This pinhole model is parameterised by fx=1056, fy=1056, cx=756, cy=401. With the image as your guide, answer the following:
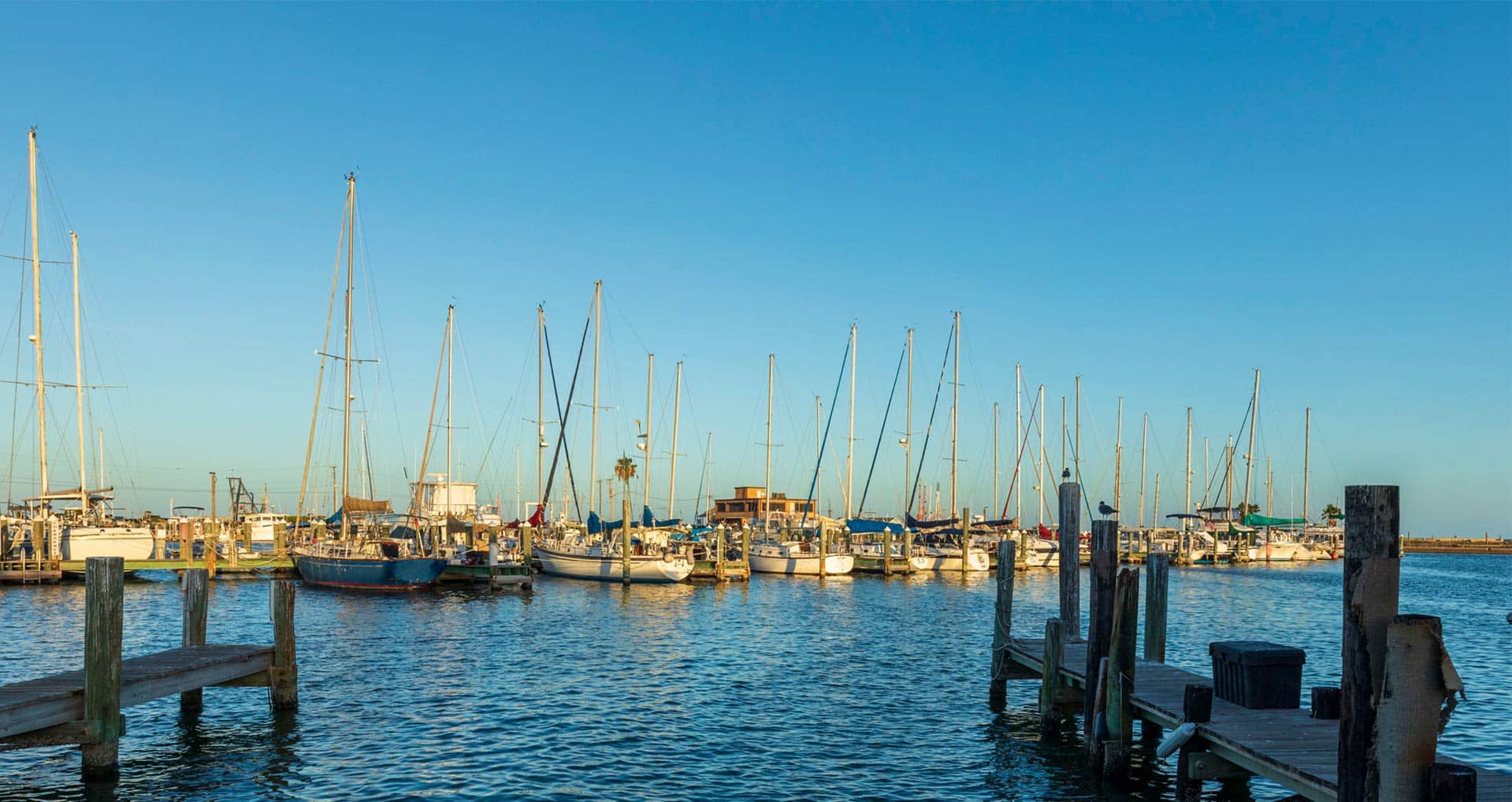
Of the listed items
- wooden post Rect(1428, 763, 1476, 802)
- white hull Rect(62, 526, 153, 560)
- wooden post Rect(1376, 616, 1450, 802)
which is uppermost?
wooden post Rect(1376, 616, 1450, 802)


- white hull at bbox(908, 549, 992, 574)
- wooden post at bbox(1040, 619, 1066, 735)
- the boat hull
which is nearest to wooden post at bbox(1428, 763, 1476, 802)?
wooden post at bbox(1040, 619, 1066, 735)

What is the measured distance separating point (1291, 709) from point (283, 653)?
1718 cm

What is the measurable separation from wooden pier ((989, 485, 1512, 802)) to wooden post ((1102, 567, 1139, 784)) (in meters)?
0.02

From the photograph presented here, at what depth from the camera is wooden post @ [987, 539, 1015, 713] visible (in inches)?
880

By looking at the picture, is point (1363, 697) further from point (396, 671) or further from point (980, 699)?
point (396, 671)

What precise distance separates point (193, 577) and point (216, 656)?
2.36 m

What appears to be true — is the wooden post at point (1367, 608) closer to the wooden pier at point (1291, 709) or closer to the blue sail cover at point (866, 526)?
the wooden pier at point (1291, 709)

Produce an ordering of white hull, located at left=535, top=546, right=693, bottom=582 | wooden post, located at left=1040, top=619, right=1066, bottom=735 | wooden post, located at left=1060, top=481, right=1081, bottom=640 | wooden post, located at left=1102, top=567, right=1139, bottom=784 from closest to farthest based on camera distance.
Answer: wooden post, located at left=1102, top=567, right=1139, bottom=784 → wooden post, located at left=1040, top=619, right=1066, bottom=735 → wooden post, located at left=1060, top=481, right=1081, bottom=640 → white hull, located at left=535, top=546, right=693, bottom=582

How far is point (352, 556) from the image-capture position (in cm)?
5056

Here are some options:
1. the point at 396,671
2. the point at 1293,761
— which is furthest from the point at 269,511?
the point at 1293,761

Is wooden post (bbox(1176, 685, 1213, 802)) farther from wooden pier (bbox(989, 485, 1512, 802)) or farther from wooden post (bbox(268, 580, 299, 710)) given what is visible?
wooden post (bbox(268, 580, 299, 710))

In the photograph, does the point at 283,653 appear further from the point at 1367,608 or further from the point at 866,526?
the point at 866,526

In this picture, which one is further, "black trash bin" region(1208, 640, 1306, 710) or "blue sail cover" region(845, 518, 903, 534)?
"blue sail cover" region(845, 518, 903, 534)

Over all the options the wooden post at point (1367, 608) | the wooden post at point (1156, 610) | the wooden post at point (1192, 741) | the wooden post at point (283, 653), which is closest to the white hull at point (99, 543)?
the wooden post at point (283, 653)
